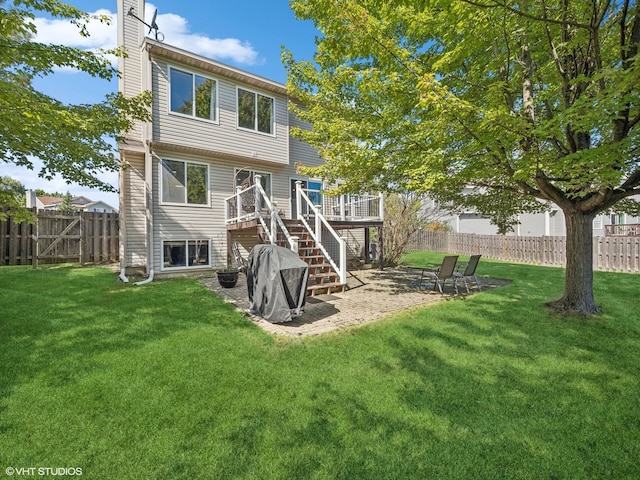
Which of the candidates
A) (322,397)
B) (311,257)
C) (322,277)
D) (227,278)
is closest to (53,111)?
(227,278)

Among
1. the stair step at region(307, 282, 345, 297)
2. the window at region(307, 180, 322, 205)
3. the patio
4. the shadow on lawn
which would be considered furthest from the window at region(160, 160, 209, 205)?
the stair step at region(307, 282, 345, 297)

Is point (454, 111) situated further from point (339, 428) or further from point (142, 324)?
point (142, 324)

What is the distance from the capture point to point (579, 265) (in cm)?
596

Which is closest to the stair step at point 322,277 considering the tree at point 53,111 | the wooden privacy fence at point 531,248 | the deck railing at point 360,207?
the deck railing at point 360,207

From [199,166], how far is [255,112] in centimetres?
296

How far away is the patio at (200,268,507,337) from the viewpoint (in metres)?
5.49

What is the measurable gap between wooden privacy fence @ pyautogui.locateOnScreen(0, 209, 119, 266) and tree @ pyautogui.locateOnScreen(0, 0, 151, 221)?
5194 millimetres

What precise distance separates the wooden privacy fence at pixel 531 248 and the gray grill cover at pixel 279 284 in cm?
1242

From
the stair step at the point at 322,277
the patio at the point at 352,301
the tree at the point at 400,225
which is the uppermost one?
the tree at the point at 400,225

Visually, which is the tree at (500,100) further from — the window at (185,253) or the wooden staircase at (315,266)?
the window at (185,253)

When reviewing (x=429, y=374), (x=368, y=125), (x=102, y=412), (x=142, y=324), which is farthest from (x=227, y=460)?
(x=368, y=125)

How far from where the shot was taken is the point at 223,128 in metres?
11.0

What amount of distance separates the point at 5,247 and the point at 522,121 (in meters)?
16.3

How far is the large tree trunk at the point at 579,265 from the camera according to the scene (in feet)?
19.2
